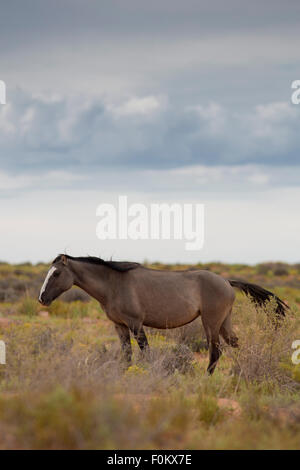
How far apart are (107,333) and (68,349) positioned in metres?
9.40

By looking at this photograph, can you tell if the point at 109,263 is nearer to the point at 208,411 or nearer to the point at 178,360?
the point at 178,360

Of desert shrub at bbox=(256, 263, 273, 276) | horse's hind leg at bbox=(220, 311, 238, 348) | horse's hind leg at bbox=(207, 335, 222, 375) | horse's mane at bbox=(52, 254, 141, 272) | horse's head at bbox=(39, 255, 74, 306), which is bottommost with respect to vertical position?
desert shrub at bbox=(256, 263, 273, 276)

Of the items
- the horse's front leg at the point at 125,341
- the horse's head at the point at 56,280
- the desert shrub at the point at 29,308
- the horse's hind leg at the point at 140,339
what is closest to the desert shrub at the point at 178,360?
the horse's hind leg at the point at 140,339

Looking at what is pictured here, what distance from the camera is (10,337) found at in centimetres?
991

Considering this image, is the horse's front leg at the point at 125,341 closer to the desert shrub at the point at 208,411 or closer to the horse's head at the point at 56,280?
the horse's head at the point at 56,280

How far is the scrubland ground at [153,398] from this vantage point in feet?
19.7

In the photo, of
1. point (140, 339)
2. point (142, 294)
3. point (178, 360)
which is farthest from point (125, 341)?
point (178, 360)

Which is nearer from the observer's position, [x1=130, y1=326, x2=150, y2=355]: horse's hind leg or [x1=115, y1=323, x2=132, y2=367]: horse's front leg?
[x1=115, y1=323, x2=132, y2=367]: horse's front leg

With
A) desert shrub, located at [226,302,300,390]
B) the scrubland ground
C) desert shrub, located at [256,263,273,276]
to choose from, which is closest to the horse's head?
the scrubland ground

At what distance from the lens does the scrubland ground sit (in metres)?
5.99

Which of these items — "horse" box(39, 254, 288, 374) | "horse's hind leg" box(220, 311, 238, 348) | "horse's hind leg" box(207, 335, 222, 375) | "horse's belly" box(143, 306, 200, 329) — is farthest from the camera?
"horse's hind leg" box(220, 311, 238, 348)

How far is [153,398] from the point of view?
7695 mm

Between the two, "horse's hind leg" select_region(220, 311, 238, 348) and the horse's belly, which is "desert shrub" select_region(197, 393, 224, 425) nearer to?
the horse's belly
